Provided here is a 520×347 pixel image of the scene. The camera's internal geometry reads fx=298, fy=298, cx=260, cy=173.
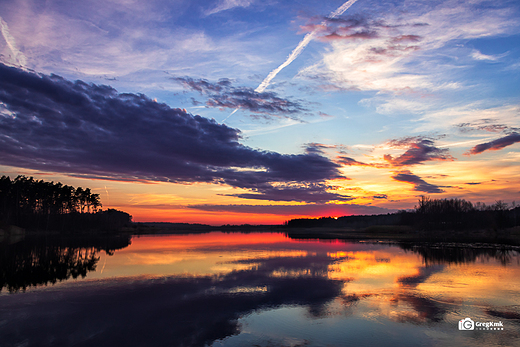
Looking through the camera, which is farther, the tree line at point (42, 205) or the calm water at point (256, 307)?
the tree line at point (42, 205)

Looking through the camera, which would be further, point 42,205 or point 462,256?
point 42,205

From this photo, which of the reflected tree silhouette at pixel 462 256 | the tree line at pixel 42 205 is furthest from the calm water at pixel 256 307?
the tree line at pixel 42 205

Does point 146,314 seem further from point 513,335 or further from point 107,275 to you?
point 513,335

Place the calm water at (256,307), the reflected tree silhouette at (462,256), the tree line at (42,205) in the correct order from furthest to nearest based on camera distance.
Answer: the tree line at (42,205)
the reflected tree silhouette at (462,256)
the calm water at (256,307)

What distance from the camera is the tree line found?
9338 centimetres

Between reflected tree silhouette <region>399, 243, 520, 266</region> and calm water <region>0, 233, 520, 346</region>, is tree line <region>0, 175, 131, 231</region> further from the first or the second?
reflected tree silhouette <region>399, 243, 520, 266</region>

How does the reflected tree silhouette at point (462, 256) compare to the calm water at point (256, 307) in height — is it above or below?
above

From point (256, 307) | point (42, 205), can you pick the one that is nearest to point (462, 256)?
point (256, 307)

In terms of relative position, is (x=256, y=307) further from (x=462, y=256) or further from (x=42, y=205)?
(x=42, y=205)

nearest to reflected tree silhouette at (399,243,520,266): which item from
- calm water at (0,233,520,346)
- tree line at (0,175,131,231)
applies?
calm water at (0,233,520,346)

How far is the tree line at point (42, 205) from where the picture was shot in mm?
93375

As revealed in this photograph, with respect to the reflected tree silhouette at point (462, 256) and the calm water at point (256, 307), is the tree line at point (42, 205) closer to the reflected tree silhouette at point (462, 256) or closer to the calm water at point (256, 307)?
the calm water at point (256, 307)

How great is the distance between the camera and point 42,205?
343 ft

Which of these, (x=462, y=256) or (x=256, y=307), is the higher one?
(x=462, y=256)
